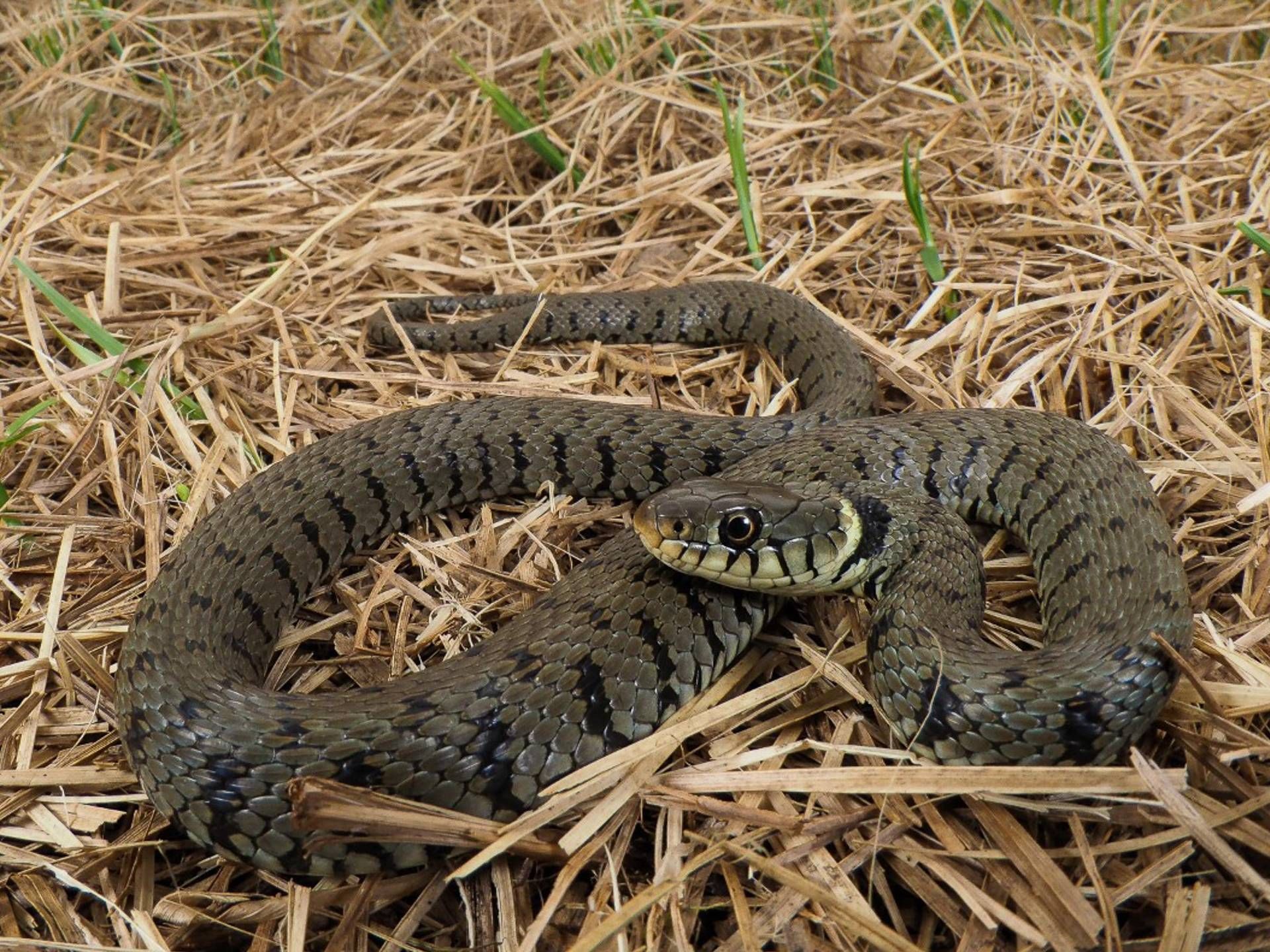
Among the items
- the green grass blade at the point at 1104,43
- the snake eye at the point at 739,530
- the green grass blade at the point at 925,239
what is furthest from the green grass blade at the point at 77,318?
the green grass blade at the point at 1104,43

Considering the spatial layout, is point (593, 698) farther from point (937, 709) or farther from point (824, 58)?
point (824, 58)

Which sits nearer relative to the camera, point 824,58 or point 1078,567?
point 1078,567

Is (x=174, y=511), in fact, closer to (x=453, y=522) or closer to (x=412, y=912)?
(x=453, y=522)

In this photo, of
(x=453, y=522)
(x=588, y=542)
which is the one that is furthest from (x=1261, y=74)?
(x=453, y=522)

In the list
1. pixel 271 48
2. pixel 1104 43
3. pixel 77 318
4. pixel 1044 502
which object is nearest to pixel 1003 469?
pixel 1044 502

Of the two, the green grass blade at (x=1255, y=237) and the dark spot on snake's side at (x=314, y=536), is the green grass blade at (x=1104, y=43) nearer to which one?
the green grass blade at (x=1255, y=237)

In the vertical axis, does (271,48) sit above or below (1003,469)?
above

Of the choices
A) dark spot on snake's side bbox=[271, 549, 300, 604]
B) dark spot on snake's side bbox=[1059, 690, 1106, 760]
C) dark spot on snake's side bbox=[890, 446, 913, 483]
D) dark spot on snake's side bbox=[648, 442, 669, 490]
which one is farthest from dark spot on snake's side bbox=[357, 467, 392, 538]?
dark spot on snake's side bbox=[1059, 690, 1106, 760]

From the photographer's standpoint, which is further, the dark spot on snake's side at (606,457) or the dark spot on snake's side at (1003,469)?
the dark spot on snake's side at (606,457)
